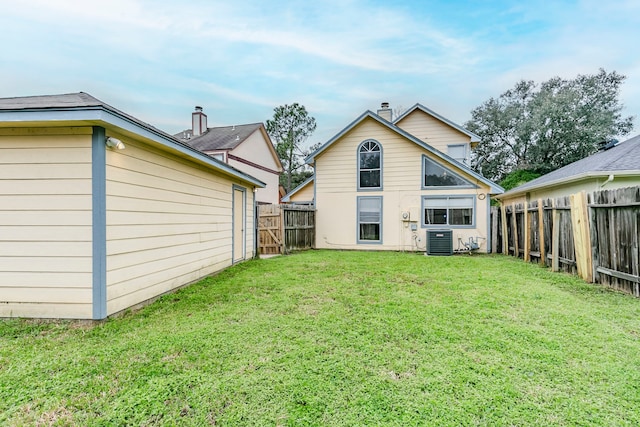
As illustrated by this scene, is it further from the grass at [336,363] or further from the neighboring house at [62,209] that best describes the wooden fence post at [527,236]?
the neighboring house at [62,209]

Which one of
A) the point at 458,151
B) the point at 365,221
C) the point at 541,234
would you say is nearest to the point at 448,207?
the point at 365,221

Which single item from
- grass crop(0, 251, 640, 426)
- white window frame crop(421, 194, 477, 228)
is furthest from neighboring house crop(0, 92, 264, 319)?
white window frame crop(421, 194, 477, 228)

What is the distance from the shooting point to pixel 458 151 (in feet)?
46.5

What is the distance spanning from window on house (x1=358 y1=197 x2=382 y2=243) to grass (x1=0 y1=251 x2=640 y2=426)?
21.2ft

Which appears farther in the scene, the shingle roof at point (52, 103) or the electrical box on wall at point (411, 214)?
the electrical box on wall at point (411, 214)

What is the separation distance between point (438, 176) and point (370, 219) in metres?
2.79

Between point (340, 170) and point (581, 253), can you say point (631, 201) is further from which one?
point (340, 170)

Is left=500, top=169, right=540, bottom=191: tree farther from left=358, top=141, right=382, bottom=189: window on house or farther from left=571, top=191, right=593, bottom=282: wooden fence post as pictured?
left=571, top=191, right=593, bottom=282: wooden fence post

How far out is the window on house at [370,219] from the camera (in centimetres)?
1109

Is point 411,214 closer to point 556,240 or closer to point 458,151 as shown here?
point 556,240

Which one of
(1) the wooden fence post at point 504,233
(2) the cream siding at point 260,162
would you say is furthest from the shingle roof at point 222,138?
(1) the wooden fence post at point 504,233

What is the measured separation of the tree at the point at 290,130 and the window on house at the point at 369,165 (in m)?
17.8

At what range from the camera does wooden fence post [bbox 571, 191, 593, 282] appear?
5.39 metres

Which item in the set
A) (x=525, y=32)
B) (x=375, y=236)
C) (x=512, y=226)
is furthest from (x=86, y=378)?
(x=525, y=32)
